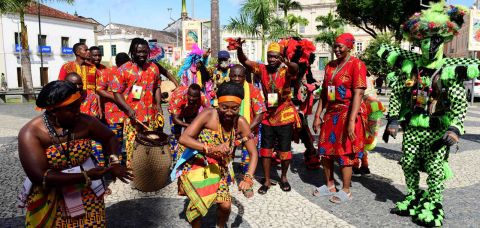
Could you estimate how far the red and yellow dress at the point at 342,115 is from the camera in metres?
4.55

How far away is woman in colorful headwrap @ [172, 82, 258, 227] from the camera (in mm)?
3217

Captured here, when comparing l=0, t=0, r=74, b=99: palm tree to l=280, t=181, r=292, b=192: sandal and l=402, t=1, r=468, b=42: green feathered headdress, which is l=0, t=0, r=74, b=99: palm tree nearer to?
l=280, t=181, r=292, b=192: sandal

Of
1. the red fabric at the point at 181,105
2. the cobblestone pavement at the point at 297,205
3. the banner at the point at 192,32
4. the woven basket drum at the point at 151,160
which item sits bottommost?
the cobblestone pavement at the point at 297,205

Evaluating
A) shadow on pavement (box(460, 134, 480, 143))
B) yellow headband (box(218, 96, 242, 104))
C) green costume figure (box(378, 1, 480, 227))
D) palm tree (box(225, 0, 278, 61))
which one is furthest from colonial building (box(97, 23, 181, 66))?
yellow headband (box(218, 96, 242, 104))

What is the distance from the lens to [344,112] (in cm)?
467

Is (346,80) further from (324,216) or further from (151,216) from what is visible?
(151,216)

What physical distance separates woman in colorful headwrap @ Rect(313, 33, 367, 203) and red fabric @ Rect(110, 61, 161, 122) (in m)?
2.21

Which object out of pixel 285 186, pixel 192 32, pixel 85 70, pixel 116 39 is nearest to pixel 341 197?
pixel 285 186

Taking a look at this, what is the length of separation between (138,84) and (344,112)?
2.55 metres

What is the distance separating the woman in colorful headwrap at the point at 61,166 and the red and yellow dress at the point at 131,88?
2276 millimetres

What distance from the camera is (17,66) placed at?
40531mm

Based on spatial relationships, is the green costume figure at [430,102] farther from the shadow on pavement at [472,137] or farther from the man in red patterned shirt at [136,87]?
the shadow on pavement at [472,137]

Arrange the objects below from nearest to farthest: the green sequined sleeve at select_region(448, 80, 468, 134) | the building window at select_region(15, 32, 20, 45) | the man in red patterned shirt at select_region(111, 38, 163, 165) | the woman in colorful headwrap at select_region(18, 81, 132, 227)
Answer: the woman in colorful headwrap at select_region(18, 81, 132, 227)
the green sequined sleeve at select_region(448, 80, 468, 134)
the man in red patterned shirt at select_region(111, 38, 163, 165)
the building window at select_region(15, 32, 20, 45)

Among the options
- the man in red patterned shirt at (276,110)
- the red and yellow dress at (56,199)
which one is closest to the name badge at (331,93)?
the man in red patterned shirt at (276,110)
